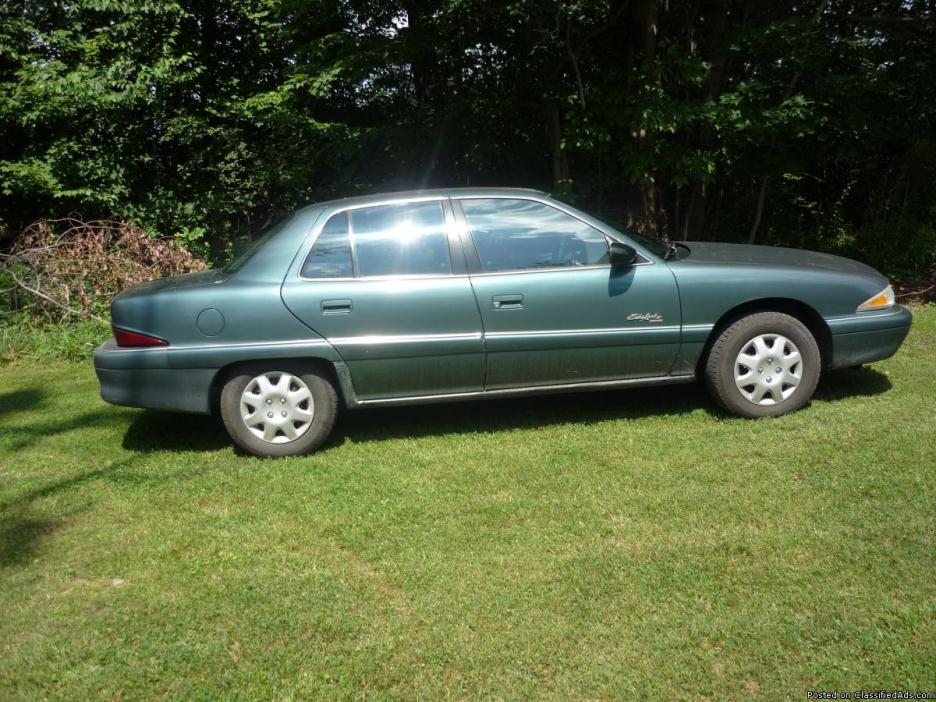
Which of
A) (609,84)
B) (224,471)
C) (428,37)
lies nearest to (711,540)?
(224,471)

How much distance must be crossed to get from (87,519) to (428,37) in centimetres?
732

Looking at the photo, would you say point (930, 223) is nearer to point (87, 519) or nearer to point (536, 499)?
point (536, 499)

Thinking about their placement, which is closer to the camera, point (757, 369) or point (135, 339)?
point (135, 339)

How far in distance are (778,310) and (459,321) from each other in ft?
6.72

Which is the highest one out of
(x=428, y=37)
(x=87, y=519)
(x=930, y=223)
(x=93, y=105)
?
(x=428, y=37)

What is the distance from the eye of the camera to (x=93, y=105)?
10453mm

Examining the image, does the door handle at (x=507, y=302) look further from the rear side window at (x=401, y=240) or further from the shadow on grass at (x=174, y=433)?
the shadow on grass at (x=174, y=433)

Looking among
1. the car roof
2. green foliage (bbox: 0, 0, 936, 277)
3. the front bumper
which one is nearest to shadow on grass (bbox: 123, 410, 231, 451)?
the front bumper

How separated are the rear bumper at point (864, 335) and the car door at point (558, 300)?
104 cm

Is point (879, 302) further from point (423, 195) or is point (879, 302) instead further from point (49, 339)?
point (49, 339)

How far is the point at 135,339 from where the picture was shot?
494 centimetres

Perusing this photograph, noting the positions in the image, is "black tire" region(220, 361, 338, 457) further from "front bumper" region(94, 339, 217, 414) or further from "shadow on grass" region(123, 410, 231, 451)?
"shadow on grass" region(123, 410, 231, 451)

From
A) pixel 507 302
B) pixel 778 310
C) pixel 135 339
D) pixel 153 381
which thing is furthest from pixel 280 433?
pixel 778 310

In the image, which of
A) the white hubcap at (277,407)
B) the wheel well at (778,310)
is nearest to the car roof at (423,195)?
the white hubcap at (277,407)
